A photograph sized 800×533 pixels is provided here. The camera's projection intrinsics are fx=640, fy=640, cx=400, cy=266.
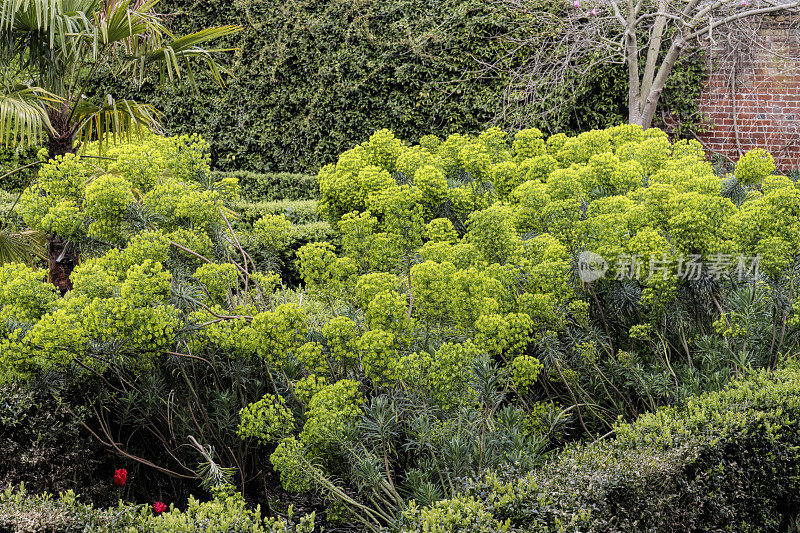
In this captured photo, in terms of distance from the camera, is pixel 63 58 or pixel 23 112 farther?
pixel 63 58

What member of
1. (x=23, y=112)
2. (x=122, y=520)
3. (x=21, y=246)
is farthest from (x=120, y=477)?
(x=23, y=112)

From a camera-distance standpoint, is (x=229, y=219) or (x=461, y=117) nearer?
(x=229, y=219)

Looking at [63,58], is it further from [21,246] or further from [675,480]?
[675,480]

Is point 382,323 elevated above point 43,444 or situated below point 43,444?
above

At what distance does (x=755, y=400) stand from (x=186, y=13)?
9.75 m

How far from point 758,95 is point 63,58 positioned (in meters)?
8.03

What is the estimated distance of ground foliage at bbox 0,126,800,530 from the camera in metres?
2.44

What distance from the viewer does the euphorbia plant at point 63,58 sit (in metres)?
4.10

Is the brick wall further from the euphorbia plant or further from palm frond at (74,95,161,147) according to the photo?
palm frond at (74,95,161,147)

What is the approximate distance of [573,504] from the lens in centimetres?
200

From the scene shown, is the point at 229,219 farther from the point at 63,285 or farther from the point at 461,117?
the point at 461,117

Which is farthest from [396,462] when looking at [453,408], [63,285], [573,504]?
[63,285]

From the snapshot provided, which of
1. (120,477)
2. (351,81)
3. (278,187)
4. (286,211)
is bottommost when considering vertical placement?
(120,477)

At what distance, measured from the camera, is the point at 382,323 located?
2436 millimetres
